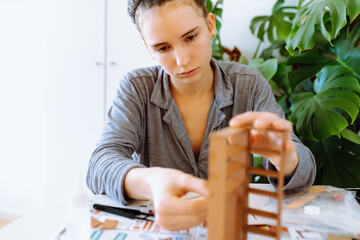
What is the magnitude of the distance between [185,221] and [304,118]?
2.77ft

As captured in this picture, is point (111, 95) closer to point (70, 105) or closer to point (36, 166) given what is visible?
point (70, 105)

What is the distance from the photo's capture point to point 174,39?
90 centimetres

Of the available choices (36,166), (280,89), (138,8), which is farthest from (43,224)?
(36,166)

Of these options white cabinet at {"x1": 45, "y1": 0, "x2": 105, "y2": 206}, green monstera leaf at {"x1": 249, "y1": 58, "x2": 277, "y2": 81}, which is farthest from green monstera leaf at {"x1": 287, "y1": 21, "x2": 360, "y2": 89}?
white cabinet at {"x1": 45, "y1": 0, "x2": 105, "y2": 206}

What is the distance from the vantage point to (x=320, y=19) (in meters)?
1.12

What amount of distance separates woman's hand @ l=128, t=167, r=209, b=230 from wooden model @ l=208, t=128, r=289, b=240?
0.19 feet

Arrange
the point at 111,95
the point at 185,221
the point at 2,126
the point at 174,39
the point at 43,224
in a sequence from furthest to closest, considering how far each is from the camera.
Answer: the point at 2,126, the point at 111,95, the point at 174,39, the point at 43,224, the point at 185,221

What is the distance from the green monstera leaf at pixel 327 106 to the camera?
Result: 3.68 feet

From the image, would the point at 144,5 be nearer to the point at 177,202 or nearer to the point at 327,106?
the point at 177,202

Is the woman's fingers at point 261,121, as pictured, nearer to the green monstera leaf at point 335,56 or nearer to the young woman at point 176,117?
the young woman at point 176,117

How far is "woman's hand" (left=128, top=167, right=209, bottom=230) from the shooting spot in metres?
0.55

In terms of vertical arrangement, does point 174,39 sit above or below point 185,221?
above

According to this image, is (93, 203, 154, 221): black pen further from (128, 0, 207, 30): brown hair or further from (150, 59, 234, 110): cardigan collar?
(128, 0, 207, 30): brown hair

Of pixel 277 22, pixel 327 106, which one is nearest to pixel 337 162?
pixel 327 106
